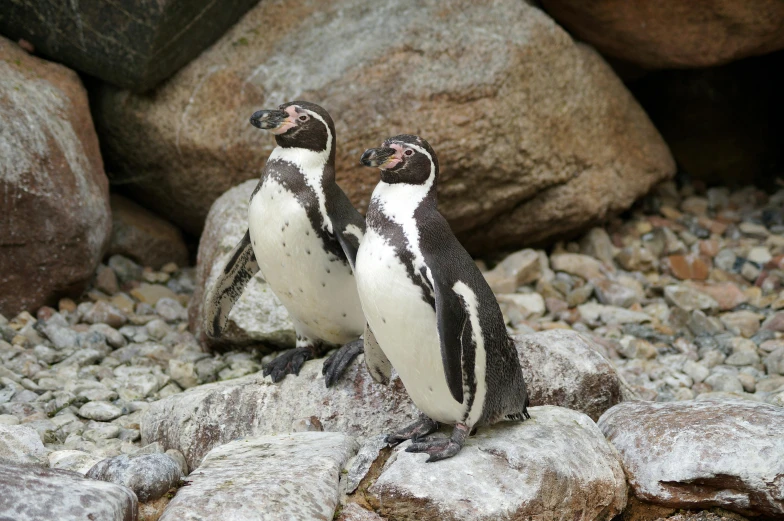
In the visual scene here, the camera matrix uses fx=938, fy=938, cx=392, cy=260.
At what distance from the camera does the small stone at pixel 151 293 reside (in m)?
5.62

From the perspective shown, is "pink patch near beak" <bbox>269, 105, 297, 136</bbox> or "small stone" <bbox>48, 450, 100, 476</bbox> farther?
"pink patch near beak" <bbox>269, 105, 297, 136</bbox>

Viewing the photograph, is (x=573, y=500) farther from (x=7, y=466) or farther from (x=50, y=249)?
(x=50, y=249)

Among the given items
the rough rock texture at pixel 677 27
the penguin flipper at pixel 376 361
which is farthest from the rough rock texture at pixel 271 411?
the rough rock texture at pixel 677 27

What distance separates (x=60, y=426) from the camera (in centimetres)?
386

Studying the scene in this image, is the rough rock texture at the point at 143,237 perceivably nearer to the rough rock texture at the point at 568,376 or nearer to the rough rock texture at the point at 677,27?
the rough rock texture at the point at 677,27

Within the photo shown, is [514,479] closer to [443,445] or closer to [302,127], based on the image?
[443,445]

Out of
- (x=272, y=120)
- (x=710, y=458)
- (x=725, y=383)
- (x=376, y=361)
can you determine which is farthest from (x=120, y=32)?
(x=710, y=458)

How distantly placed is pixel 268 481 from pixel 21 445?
1047 millimetres

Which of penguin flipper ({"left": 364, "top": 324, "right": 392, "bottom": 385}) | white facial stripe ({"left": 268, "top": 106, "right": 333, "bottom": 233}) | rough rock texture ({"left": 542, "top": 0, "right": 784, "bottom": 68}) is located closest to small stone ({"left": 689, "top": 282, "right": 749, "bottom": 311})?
rough rock texture ({"left": 542, "top": 0, "right": 784, "bottom": 68})

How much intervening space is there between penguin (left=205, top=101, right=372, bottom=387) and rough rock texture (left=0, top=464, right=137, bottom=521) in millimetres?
1167

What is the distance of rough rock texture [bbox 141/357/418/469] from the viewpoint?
11.9 ft

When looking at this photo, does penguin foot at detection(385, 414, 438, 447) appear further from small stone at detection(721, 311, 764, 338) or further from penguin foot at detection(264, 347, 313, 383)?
small stone at detection(721, 311, 764, 338)

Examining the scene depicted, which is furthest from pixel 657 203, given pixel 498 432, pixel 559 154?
pixel 498 432

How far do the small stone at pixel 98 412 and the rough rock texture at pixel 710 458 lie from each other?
82.6 inches
